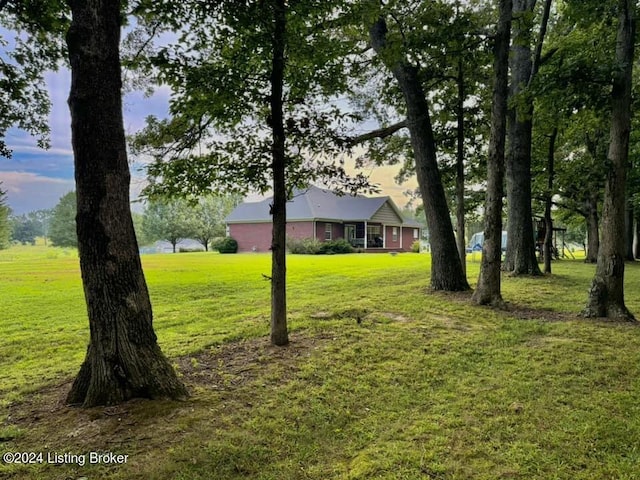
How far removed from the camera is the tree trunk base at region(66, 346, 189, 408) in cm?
300

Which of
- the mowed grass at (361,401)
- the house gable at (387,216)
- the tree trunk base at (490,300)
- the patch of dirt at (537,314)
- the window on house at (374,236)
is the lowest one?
the mowed grass at (361,401)

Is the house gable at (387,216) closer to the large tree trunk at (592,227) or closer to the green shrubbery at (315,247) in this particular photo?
the green shrubbery at (315,247)

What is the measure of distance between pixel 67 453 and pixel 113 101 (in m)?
2.49

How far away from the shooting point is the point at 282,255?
466cm

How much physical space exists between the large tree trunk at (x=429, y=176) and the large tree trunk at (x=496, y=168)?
1.61 metres

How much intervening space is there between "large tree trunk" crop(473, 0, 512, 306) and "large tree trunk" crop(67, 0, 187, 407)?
5810 millimetres

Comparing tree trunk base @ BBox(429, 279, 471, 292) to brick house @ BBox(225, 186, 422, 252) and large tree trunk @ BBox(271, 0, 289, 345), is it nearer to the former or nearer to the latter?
large tree trunk @ BBox(271, 0, 289, 345)

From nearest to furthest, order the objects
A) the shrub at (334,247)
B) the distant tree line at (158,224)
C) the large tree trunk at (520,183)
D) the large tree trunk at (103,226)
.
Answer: the large tree trunk at (103,226), the large tree trunk at (520,183), the shrub at (334,247), the distant tree line at (158,224)

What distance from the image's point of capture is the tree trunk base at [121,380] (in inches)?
118

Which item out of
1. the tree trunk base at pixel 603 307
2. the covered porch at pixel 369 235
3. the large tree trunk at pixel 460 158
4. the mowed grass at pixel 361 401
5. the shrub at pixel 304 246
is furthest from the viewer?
the covered porch at pixel 369 235

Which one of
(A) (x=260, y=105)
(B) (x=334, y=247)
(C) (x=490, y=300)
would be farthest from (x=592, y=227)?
(A) (x=260, y=105)

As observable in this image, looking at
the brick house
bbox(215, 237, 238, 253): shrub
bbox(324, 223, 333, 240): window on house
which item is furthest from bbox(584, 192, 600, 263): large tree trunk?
bbox(215, 237, 238, 253): shrub

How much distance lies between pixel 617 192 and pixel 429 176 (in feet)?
11.7

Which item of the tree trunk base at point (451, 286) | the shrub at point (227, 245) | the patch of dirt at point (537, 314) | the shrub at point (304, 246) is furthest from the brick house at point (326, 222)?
the patch of dirt at point (537, 314)
